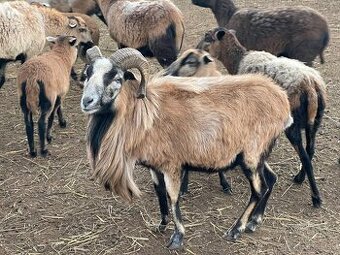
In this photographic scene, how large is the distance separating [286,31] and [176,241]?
3.89m

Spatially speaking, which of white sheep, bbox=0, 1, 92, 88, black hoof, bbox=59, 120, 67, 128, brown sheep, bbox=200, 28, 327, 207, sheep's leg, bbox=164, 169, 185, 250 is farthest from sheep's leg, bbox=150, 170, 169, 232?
white sheep, bbox=0, 1, 92, 88

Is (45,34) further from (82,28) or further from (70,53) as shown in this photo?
(70,53)

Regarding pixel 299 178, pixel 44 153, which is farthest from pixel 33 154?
pixel 299 178

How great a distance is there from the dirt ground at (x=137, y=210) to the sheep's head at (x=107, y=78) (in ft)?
4.35

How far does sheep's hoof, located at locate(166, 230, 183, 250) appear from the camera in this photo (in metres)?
4.25

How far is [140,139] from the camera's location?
13.0ft

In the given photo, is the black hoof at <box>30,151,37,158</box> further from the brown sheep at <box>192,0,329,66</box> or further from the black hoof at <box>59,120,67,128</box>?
the brown sheep at <box>192,0,329,66</box>

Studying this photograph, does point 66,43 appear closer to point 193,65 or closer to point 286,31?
point 193,65

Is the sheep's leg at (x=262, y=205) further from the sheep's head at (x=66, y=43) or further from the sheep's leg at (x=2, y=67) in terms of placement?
the sheep's leg at (x=2, y=67)

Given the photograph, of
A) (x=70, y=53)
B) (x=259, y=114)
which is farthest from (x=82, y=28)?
(x=259, y=114)

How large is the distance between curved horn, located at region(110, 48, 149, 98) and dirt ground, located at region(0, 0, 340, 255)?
4.48ft

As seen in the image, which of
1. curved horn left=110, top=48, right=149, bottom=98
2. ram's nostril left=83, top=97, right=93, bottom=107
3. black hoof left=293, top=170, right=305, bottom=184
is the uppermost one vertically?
curved horn left=110, top=48, right=149, bottom=98

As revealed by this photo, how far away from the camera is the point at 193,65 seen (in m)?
5.43

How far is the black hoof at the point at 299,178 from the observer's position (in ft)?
17.0
